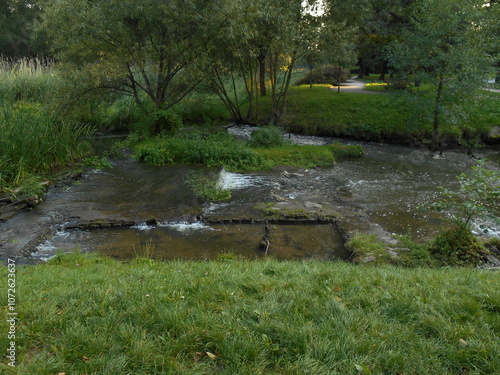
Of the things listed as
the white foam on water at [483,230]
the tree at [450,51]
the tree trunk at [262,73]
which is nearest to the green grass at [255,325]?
the white foam on water at [483,230]

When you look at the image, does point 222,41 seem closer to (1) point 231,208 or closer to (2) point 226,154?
(2) point 226,154

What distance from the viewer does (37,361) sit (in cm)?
280

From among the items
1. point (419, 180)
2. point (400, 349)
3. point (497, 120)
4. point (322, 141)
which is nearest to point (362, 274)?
point (400, 349)

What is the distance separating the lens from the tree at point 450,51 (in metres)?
14.2

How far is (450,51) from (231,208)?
1124 centimetres

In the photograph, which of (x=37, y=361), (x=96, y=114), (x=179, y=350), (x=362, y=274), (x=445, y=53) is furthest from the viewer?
(x=96, y=114)

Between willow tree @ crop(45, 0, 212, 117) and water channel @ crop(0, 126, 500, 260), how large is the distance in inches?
153

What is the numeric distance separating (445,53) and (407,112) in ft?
14.1

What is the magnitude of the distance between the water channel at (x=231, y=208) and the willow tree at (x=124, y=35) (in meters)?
3.88

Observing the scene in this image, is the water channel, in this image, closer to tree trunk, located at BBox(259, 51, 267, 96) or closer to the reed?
the reed

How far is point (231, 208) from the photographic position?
9586 millimetres

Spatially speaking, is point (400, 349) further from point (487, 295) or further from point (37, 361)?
point (37, 361)

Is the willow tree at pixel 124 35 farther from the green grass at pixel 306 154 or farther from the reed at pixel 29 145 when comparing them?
the green grass at pixel 306 154

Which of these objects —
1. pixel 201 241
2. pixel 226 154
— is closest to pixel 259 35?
pixel 226 154
